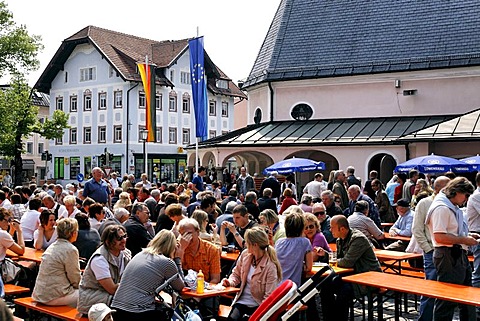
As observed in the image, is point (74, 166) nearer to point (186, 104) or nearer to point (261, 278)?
point (186, 104)

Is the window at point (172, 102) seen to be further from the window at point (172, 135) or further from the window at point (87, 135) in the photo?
the window at point (87, 135)

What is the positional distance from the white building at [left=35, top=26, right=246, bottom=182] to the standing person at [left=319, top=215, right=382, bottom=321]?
40670 mm

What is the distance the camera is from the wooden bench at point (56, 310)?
20.8ft

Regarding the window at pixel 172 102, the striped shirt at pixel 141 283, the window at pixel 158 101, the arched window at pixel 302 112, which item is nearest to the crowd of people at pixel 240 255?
the striped shirt at pixel 141 283

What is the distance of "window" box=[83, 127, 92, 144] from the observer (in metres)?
50.8

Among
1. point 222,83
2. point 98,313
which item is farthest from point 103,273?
point 222,83

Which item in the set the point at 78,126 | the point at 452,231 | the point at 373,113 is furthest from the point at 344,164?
the point at 78,126

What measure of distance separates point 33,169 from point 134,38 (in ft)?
60.7

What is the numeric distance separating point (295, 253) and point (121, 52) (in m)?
45.5

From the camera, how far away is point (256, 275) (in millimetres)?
6277

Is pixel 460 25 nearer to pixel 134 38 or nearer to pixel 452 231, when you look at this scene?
pixel 452 231

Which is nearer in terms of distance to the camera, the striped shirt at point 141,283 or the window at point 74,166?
the striped shirt at point 141,283

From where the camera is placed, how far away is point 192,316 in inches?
217

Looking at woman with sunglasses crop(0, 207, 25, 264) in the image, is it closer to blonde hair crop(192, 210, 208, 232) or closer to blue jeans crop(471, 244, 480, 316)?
blonde hair crop(192, 210, 208, 232)
